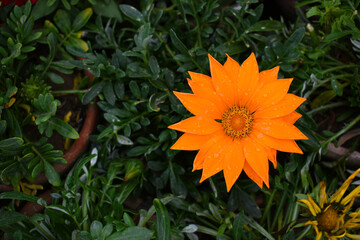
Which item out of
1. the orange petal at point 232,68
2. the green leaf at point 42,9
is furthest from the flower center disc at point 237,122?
the green leaf at point 42,9

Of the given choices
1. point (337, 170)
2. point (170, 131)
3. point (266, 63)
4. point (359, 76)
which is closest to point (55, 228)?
point (170, 131)

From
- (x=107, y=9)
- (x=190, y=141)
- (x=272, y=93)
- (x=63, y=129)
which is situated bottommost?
(x=63, y=129)

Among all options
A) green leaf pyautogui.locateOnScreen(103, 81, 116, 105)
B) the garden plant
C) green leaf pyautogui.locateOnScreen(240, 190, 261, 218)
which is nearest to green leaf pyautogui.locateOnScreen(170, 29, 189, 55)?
the garden plant

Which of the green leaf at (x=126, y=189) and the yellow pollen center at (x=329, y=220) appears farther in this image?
the green leaf at (x=126, y=189)

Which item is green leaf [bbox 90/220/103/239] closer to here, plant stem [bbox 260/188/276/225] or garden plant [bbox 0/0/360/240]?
garden plant [bbox 0/0/360/240]

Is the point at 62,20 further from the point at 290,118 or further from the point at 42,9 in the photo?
the point at 290,118

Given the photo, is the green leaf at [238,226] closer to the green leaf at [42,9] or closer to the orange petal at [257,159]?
the orange petal at [257,159]

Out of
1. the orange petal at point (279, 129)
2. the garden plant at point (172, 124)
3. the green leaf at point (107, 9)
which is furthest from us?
the green leaf at point (107, 9)

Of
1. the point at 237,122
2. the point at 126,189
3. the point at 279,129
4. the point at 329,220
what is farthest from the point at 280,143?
the point at 126,189
